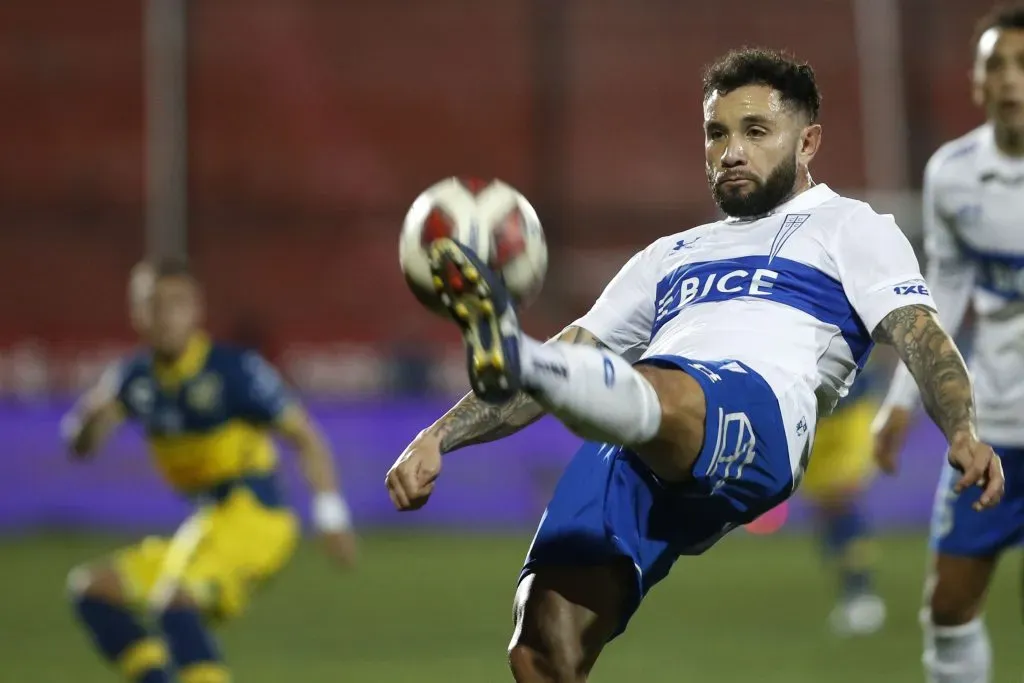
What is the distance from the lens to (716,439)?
3.92 meters

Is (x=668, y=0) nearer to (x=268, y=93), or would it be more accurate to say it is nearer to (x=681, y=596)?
(x=268, y=93)

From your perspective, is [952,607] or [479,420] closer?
[479,420]

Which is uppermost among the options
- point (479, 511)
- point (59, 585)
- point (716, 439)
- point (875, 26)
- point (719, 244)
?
point (719, 244)

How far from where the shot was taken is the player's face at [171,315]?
6.96 meters

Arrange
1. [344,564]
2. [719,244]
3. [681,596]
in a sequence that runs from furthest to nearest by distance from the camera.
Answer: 1. [681,596]
2. [344,564]
3. [719,244]

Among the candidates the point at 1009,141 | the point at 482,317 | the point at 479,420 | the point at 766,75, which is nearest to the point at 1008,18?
the point at 1009,141

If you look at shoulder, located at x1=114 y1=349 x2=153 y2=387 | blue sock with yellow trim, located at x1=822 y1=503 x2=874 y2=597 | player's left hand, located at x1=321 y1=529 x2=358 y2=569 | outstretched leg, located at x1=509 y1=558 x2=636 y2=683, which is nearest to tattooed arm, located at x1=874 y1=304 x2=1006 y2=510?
outstretched leg, located at x1=509 y1=558 x2=636 y2=683

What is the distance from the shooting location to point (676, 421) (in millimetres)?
3850

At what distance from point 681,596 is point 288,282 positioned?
10.1 m

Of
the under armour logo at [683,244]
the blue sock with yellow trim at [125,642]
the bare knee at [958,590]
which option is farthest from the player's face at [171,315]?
the bare knee at [958,590]

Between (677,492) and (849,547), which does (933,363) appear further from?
(849,547)

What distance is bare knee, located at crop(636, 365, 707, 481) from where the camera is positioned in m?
3.85

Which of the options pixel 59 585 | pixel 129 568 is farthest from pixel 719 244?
pixel 59 585

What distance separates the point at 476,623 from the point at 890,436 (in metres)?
4.24
